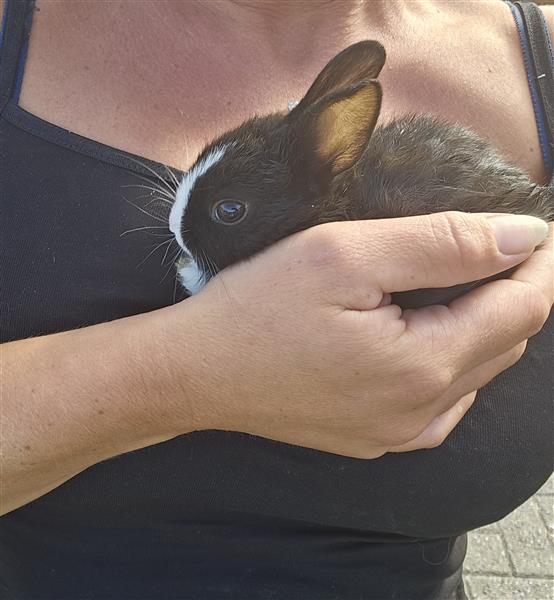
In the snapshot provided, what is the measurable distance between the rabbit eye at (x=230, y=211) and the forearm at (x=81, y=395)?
0.30m

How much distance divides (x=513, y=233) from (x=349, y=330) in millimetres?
367

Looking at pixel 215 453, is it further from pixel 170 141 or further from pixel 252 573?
pixel 170 141

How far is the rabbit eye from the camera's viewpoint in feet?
4.35

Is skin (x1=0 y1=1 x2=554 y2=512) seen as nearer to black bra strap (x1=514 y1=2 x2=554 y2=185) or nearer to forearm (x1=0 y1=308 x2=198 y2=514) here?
forearm (x1=0 y1=308 x2=198 y2=514)

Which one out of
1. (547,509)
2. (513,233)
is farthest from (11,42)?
(547,509)

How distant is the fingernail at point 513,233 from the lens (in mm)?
1161

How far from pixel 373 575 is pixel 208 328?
0.73m

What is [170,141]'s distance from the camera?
1.41 metres

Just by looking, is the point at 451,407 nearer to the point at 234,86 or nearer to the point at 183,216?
the point at 183,216

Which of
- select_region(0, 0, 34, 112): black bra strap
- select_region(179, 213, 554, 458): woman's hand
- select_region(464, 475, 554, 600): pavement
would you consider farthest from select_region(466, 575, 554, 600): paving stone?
select_region(0, 0, 34, 112): black bra strap

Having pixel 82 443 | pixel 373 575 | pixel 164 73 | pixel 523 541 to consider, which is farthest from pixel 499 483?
pixel 523 541

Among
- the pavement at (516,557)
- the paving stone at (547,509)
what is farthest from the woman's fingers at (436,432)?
the paving stone at (547,509)

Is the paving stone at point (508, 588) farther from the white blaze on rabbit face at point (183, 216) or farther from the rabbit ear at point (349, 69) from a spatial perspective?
the rabbit ear at point (349, 69)

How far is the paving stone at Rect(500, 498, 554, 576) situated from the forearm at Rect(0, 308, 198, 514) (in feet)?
8.21
